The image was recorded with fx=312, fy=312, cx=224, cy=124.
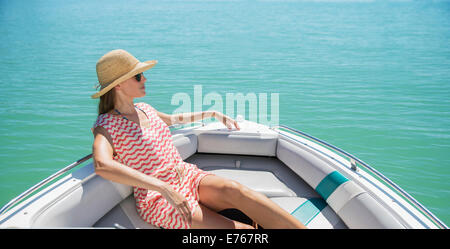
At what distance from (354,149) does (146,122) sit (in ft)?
14.1

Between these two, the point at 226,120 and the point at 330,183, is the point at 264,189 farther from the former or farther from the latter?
the point at 226,120

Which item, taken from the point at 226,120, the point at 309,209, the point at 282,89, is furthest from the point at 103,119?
the point at 282,89

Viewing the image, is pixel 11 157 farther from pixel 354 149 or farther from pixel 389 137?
pixel 389 137

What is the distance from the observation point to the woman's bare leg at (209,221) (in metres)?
1.59

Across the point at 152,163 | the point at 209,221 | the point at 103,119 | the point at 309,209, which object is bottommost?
the point at 309,209

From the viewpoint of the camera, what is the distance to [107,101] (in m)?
1.71

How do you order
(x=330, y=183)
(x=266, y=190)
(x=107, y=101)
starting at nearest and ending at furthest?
(x=107, y=101), (x=330, y=183), (x=266, y=190)

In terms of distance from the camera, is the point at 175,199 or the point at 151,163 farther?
the point at 151,163

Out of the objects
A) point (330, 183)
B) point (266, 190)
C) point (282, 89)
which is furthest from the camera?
point (282, 89)

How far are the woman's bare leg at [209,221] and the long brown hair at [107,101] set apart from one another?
738 mm

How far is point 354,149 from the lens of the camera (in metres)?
5.18

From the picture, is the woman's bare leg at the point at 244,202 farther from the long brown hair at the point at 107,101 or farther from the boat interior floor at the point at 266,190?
the long brown hair at the point at 107,101

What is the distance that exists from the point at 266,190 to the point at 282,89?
654cm
